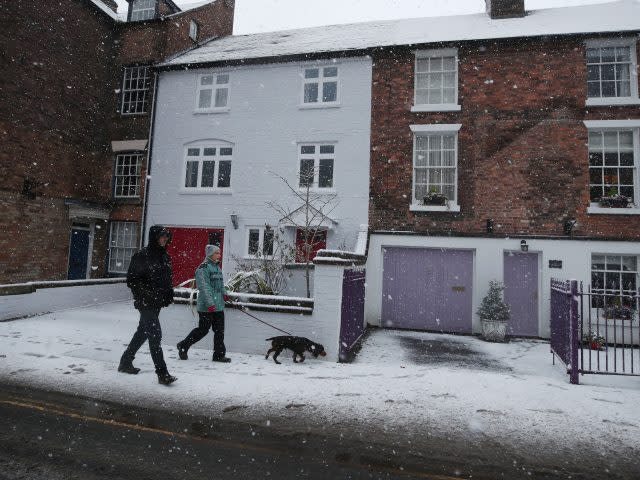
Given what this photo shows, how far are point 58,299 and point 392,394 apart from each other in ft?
35.0

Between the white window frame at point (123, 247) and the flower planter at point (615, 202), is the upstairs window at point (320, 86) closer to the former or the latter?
the white window frame at point (123, 247)

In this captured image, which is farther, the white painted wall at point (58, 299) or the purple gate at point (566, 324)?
the white painted wall at point (58, 299)

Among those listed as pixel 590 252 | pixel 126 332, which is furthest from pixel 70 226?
pixel 590 252

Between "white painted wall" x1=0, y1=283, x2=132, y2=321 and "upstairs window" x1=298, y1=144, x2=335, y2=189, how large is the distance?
771cm

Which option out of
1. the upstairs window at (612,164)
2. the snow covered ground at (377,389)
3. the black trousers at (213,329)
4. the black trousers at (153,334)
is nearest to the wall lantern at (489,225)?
the upstairs window at (612,164)

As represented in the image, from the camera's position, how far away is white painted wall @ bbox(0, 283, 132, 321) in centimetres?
1026

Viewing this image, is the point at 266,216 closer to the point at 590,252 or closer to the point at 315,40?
the point at 315,40

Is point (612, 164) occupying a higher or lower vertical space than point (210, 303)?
higher

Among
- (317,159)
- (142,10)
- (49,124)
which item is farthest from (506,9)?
(49,124)

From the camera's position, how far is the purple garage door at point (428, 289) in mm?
11633

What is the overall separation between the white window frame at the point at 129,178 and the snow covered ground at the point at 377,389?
26.4 ft

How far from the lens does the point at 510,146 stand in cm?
1174

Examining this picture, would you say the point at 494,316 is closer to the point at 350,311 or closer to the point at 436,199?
the point at 436,199

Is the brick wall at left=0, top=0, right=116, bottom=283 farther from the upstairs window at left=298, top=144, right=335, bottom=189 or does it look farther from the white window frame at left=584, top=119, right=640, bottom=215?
the white window frame at left=584, top=119, right=640, bottom=215
